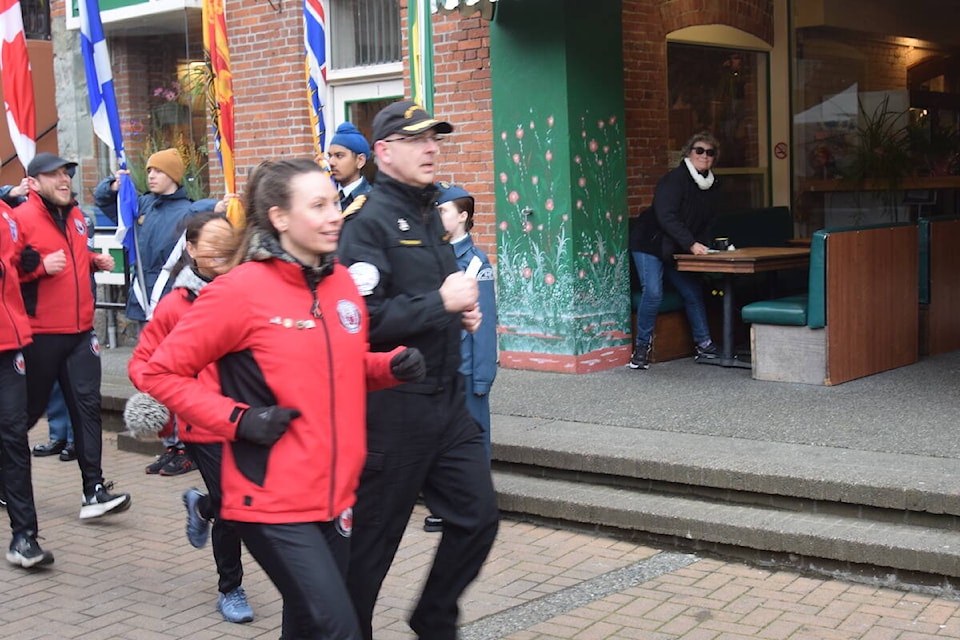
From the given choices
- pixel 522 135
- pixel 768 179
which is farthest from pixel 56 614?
pixel 768 179

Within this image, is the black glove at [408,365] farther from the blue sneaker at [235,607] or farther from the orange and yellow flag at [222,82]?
the orange and yellow flag at [222,82]

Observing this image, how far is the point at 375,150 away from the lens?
4.29 metres

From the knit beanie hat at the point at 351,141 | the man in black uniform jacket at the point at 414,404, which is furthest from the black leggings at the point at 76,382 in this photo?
the man in black uniform jacket at the point at 414,404

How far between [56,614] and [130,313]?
4061 millimetres

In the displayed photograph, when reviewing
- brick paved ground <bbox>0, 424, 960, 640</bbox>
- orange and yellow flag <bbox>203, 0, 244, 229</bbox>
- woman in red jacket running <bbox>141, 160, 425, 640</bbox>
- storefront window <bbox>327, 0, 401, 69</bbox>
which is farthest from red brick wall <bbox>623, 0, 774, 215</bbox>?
woman in red jacket running <bbox>141, 160, 425, 640</bbox>

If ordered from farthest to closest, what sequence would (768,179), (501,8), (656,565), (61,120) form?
(61,120) → (768,179) → (501,8) → (656,565)

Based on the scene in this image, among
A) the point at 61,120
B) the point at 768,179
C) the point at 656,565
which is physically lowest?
the point at 656,565

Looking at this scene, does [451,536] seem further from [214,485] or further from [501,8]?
[501,8]

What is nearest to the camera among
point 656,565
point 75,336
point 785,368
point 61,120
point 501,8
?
point 656,565

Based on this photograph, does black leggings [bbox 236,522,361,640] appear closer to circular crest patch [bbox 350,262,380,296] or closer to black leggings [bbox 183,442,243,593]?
circular crest patch [bbox 350,262,380,296]

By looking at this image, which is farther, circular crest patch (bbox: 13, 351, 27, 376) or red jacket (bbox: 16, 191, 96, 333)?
red jacket (bbox: 16, 191, 96, 333)

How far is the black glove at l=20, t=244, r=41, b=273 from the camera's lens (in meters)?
6.91

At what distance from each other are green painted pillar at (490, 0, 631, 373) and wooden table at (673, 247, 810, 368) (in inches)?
27.0

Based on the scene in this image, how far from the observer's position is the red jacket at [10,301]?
6.42m
